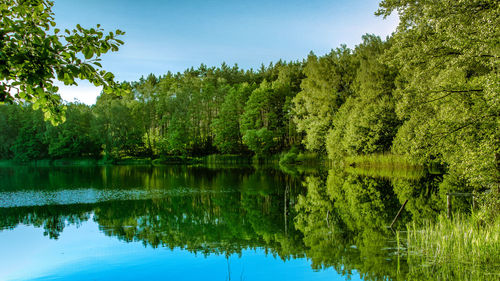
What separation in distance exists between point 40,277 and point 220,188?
55.0 feet

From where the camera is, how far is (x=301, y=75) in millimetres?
64062

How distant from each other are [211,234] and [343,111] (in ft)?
98.8

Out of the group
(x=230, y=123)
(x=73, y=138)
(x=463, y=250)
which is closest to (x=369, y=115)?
(x=463, y=250)

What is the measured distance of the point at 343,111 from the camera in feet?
130

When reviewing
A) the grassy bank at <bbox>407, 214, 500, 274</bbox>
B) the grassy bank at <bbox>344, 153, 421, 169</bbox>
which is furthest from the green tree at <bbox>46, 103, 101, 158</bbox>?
the grassy bank at <bbox>407, 214, 500, 274</bbox>

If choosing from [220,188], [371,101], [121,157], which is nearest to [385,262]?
[220,188]

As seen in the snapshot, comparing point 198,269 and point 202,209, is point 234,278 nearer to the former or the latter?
→ point 198,269

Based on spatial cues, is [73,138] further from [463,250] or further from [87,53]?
[87,53]

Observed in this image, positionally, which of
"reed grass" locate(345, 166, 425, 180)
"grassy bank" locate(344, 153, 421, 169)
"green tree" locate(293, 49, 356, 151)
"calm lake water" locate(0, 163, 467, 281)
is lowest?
"calm lake water" locate(0, 163, 467, 281)

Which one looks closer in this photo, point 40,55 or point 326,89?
point 40,55

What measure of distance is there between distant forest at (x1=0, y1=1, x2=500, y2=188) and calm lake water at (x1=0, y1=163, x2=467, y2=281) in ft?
11.7

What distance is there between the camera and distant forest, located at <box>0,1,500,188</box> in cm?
1048

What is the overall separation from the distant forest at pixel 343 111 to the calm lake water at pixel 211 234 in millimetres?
3575

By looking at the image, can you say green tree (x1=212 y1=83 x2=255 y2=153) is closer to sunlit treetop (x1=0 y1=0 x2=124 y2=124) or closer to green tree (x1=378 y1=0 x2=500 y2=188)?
green tree (x1=378 y1=0 x2=500 y2=188)
